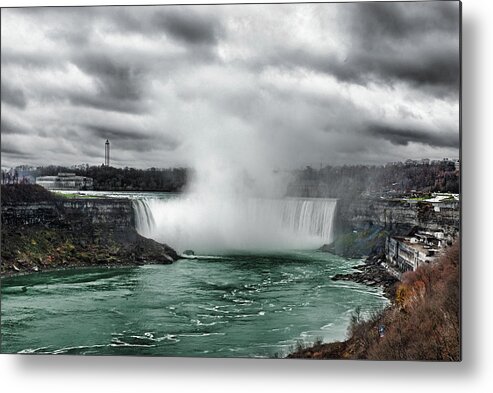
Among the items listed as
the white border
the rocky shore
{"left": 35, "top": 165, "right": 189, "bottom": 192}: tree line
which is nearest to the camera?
the white border

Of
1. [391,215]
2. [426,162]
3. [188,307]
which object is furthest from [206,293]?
[426,162]

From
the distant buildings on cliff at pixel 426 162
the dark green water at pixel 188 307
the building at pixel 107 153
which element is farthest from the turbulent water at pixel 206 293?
the distant buildings on cliff at pixel 426 162

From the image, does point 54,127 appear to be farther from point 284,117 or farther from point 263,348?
point 263,348

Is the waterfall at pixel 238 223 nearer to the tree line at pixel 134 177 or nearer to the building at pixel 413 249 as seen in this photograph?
the tree line at pixel 134 177

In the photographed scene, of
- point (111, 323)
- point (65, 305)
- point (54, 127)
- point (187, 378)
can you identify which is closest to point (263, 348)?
point (187, 378)

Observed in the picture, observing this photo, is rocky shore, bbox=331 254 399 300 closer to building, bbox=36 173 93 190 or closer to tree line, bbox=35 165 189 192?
tree line, bbox=35 165 189 192

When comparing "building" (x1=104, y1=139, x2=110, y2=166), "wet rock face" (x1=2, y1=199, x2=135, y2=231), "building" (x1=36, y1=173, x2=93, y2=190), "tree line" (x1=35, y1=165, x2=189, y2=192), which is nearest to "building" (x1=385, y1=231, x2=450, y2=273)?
"tree line" (x1=35, y1=165, x2=189, y2=192)
